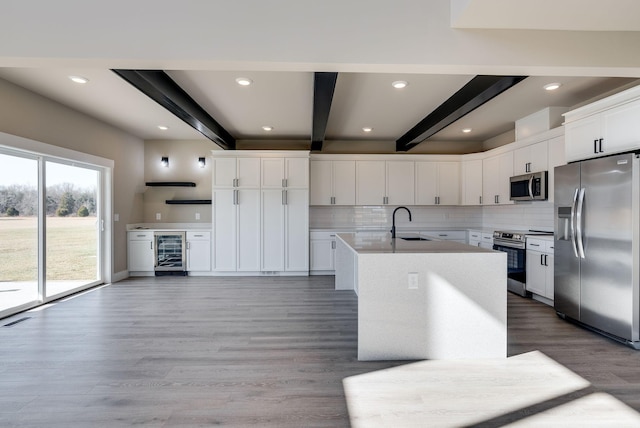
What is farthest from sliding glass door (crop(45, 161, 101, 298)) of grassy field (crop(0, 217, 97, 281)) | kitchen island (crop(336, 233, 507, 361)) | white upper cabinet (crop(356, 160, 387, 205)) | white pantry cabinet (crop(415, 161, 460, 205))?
white pantry cabinet (crop(415, 161, 460, 205))

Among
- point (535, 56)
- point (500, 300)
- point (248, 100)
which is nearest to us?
Answer: point (535, 56)

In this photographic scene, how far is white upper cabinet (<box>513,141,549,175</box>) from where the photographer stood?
14.2 feet

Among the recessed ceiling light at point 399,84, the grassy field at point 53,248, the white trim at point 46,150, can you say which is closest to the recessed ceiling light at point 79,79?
the white trim at point 46,150

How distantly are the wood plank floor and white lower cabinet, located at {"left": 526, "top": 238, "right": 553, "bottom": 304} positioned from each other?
214 millimetres

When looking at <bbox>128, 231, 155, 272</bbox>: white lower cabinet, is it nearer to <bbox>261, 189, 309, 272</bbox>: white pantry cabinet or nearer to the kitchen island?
<bbox>261, 189, 309, 272</bbox>: white pantry cabinet

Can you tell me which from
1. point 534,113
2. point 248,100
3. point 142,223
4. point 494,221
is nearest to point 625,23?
point 534,113

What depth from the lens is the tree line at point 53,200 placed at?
3.59 m

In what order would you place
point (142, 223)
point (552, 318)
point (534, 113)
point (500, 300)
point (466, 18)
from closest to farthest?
point (466, 18)
point (500, 300)
point (552, 318)
point (534, 113)
point (142, 223)

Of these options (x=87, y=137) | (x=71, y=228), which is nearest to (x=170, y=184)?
(x=87, y=137)

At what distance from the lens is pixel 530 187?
14.5 ft

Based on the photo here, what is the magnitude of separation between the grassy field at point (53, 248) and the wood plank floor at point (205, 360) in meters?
0.52

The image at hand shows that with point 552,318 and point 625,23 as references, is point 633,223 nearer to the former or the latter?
point 552,318

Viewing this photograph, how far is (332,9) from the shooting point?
216 cm

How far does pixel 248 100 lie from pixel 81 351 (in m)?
3.11
